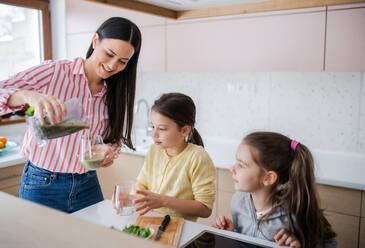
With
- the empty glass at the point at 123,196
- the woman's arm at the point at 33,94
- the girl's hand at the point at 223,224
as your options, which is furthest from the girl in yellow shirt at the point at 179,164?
the woman's arm at the point at 33,94

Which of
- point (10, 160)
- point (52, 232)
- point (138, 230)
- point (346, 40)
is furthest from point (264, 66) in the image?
point (52, 232)

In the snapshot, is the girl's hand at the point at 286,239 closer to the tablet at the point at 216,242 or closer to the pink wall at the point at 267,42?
the tablet at the point at 216,242

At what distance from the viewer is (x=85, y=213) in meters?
1.37

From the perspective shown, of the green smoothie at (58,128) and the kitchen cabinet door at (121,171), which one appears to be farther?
the kitchen cabinet door at (121,171)

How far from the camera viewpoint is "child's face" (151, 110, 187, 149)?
167 centimetres

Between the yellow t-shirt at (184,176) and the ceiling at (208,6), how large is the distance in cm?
91

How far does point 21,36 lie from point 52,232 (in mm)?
3195

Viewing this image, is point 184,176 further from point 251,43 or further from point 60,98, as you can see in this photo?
point 251,43

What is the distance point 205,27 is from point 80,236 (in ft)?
7.53

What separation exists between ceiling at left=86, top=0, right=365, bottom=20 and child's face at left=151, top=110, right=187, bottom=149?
0.73 meters

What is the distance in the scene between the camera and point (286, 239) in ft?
4.06

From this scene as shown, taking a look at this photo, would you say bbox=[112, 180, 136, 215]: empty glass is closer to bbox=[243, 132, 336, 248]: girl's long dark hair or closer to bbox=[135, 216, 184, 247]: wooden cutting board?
bbox=[135, 216, 184, 247]: wooden cutting board

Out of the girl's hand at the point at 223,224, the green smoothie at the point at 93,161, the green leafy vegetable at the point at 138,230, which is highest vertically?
the green smoothie at the point at 93,161

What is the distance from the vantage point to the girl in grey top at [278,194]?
4.24 feet
